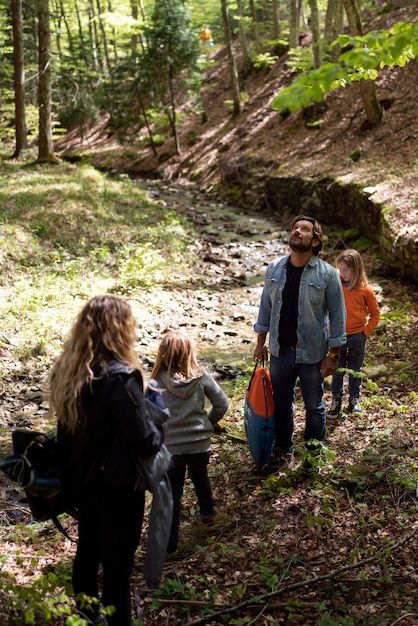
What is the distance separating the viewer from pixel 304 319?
4.41 meters

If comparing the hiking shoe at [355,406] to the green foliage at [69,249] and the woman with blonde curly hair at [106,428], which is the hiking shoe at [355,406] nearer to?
the woman with blonde curly hair at [106,428]

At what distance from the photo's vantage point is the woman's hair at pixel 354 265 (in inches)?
224

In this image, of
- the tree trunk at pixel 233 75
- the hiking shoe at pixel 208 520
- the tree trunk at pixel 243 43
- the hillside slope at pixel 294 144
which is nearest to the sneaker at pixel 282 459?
the hiking shoe at pixel 208 520

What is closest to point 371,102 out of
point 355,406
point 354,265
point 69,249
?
point 69,249

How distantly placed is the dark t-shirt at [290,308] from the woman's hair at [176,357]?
0.98 meters

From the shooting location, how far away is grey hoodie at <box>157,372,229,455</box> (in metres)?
3.87

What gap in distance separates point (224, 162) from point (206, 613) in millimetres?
19490

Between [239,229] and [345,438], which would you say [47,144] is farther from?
[345,438]

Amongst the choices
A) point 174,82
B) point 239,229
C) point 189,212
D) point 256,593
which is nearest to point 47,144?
point 189,212

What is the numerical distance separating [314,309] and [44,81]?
16.0 m

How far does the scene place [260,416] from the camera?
464 cm

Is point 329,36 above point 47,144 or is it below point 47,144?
above

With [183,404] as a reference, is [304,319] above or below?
above

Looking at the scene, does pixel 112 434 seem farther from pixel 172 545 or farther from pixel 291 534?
pixel 291 534
